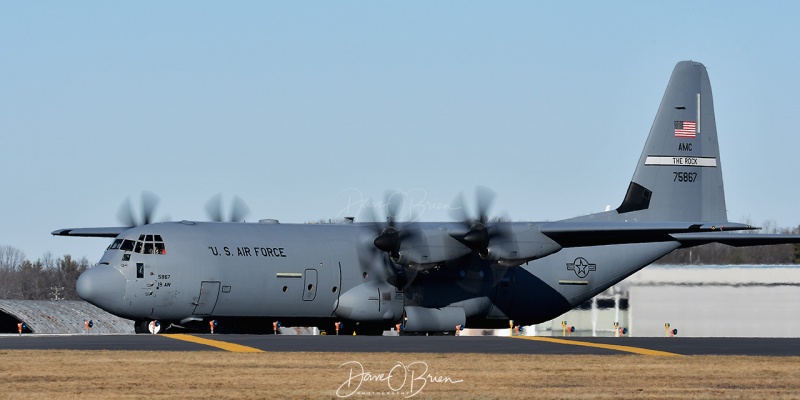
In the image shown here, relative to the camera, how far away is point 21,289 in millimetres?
93500

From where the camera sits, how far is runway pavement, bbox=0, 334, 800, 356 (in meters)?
22.2

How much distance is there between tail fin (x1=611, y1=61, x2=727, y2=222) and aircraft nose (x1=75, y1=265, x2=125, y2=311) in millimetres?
15685

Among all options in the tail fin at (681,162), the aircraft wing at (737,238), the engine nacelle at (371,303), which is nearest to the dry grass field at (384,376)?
the engine nacelle at (371,303)

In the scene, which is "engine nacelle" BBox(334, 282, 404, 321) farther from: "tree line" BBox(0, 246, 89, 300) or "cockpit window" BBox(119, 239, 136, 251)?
"tree line" BBox(0, 246, 89, 300)

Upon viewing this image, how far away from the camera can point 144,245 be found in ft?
98.2

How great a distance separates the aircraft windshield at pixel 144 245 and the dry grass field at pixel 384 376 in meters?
8.47

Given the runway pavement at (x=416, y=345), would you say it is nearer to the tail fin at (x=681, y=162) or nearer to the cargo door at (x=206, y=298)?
the cargo door at (x=206, y=298)

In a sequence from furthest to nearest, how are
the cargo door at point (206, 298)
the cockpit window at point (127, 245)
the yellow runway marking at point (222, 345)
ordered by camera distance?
the cargo door at point (206, 298)
the cockpit window at point (127, 245)
the yellow runway marking at point (222, 345)

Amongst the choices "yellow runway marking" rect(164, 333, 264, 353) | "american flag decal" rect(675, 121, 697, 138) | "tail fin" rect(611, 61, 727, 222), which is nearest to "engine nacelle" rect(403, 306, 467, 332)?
"tail fin" rect(611, 61, 727, 222)

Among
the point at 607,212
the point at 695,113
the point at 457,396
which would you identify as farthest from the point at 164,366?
the point at 695,113

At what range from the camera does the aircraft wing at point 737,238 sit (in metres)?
32.6

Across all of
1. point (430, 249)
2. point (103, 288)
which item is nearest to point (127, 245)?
point (103, 288)

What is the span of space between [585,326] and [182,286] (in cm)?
1606

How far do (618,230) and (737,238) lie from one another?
392cm
